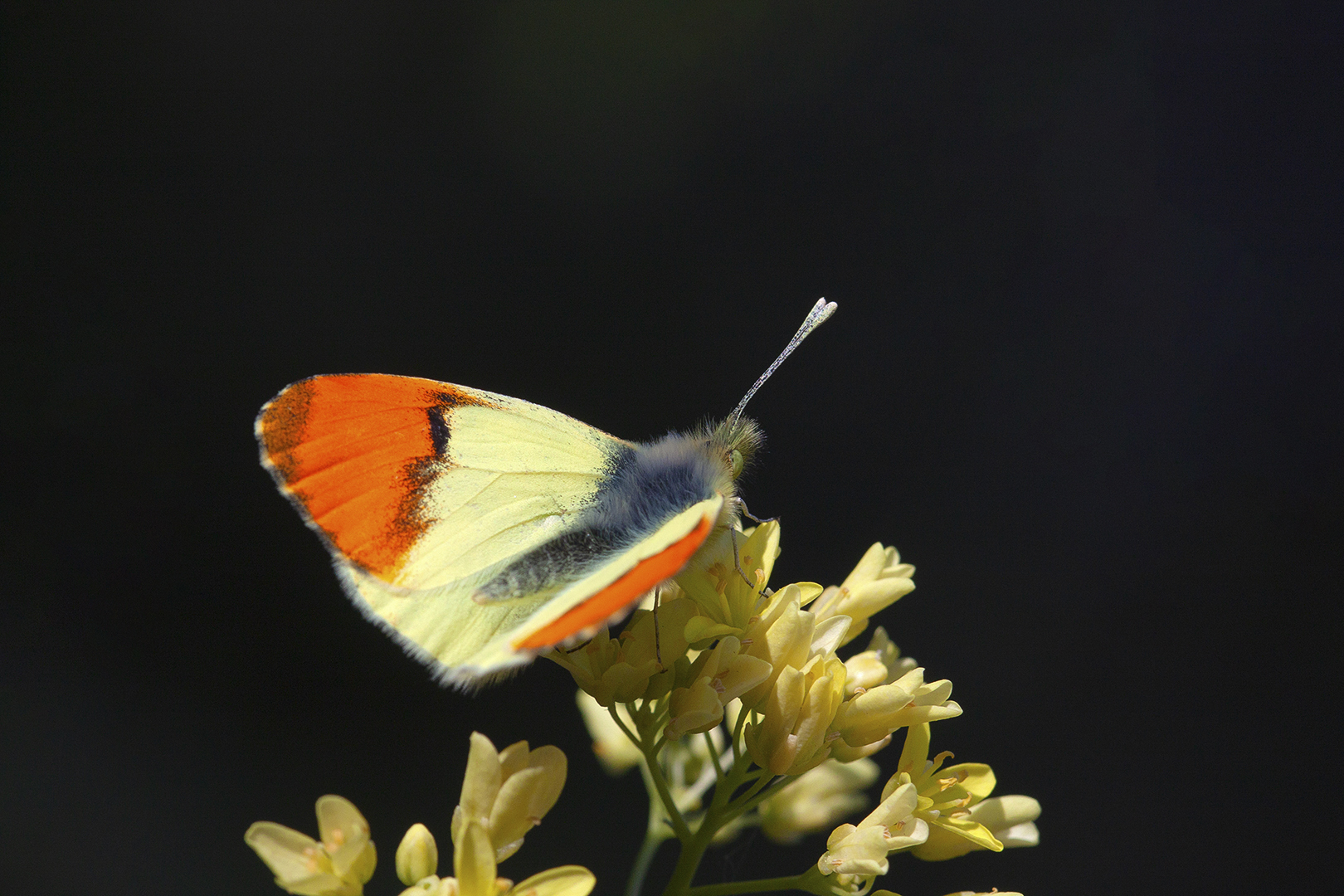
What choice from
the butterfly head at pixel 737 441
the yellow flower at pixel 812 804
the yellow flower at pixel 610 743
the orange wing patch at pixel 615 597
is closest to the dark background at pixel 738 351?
the yellow flower at pixel 610 743

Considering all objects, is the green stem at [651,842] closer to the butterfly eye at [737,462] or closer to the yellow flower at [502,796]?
the yellow flower at [502,796]

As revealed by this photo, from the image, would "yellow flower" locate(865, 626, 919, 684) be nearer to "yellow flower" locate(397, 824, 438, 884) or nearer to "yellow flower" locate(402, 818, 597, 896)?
"yellow flower" locate(402, 818, 597, 896)

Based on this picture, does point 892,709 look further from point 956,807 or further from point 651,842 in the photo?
point 651,842

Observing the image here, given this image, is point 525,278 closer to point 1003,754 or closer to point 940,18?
point 940,18

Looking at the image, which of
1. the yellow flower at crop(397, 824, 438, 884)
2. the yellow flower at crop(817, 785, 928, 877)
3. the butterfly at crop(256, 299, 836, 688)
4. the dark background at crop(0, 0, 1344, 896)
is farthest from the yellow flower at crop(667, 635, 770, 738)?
the dark background at crop(0, 0, 1344, 896)

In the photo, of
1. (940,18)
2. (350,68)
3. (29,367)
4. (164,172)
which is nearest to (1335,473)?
(940,18)

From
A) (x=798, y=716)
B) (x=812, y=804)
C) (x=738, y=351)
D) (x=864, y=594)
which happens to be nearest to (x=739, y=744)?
(x=798, y=716)
